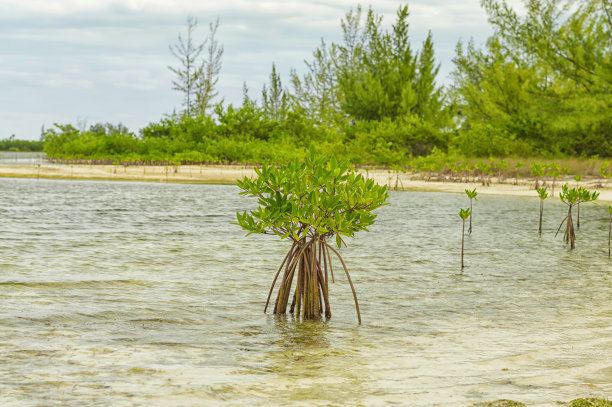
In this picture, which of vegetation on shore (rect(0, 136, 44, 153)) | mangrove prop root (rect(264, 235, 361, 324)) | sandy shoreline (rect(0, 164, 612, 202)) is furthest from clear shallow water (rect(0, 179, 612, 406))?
vegetation on shore (rect(0, 136, 44, 153))

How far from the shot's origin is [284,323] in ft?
20.5

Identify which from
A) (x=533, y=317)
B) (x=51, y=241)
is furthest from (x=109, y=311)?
(x=51, y=241)

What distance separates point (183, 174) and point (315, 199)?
22.4 m

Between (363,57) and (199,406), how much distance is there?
134 feet

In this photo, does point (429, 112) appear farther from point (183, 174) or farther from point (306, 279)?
point (306, 279)

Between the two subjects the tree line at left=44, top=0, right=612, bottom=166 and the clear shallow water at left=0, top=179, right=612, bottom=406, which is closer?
the clear shallow water at left=0, top=179, right=612, bottom=406

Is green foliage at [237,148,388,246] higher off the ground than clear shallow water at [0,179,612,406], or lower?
higher

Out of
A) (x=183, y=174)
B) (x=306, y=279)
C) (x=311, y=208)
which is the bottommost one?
(x=306, y=279)

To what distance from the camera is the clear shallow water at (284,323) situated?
432cm

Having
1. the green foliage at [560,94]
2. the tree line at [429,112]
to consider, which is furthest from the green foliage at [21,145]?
the green foliage at [560,94]

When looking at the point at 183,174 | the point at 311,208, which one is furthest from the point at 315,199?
the point at 183,174

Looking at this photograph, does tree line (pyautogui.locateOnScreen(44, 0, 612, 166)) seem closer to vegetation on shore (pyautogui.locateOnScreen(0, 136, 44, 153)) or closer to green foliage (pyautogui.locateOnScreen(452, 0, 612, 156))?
green foliage (pyautogui.locateOnScreen(452, 0, 612, 156))

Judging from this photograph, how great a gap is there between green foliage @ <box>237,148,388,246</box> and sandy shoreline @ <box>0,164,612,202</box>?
17738 millimetres

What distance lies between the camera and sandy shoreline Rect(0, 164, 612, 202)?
24066 mm
